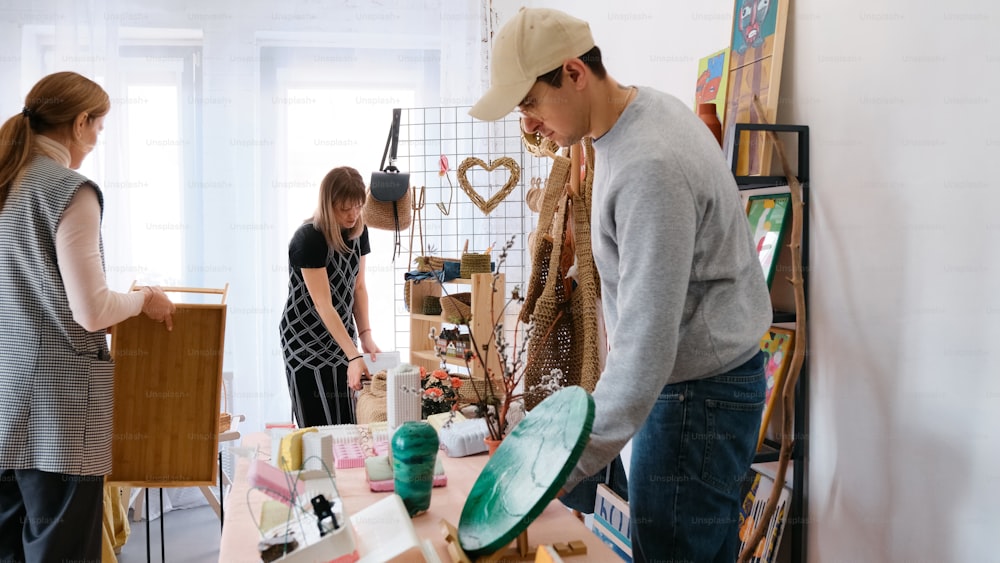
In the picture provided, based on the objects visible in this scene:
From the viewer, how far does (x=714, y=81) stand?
2.33m

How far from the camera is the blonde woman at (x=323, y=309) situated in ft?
9.74

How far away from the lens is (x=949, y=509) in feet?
5.13

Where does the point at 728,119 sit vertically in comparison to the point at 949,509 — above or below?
above

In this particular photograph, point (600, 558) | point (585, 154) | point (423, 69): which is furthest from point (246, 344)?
point (600, 558)

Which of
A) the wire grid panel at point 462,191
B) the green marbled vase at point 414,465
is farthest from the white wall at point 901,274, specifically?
the wire grid panel at point 462,191

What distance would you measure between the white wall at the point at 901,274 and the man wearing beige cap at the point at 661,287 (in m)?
0.43

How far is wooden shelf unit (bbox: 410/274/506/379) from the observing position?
317cm

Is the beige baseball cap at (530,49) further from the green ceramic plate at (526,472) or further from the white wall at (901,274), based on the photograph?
the white wall at (901,274)

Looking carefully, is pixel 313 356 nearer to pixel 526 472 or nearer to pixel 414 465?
pixel 414 465

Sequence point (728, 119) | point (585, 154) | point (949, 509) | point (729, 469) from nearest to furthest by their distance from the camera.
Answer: point (729, 469), point (949, 509), point (728, 119), point (585, 154)

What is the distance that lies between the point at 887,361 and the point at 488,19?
10.9 ft

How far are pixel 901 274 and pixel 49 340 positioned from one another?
1952mm

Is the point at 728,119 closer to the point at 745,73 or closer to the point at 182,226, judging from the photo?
the point at 745,73

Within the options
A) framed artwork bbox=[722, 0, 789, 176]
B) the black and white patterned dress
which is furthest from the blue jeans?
the black and white patterned dress
